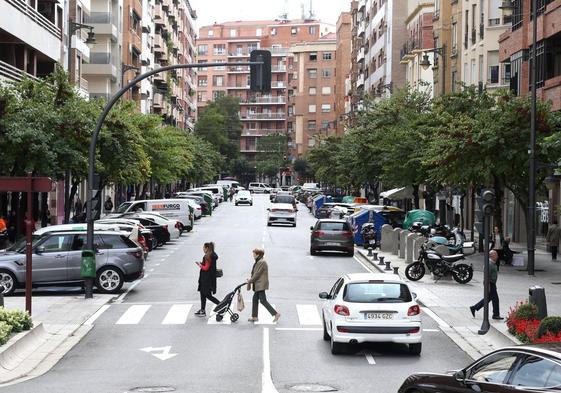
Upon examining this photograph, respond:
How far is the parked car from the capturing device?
144ft

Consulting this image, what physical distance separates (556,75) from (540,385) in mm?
34834

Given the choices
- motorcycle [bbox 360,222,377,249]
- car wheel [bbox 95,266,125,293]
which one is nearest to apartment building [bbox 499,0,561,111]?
motorcycle [bbox 360,222,377,249]

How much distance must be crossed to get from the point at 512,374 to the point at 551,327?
803 centimetres

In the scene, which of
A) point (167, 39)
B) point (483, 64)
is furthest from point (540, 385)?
point (167, 39)

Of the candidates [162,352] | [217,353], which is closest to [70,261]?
[162,352]

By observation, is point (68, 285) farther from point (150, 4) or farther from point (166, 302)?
point (150, 4)

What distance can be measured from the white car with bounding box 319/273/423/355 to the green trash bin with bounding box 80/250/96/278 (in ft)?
30.2

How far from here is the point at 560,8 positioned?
40.2m

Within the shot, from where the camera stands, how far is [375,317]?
742 inches

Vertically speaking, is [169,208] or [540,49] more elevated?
[540,49]

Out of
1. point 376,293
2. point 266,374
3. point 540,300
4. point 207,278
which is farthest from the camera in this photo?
point 207,278

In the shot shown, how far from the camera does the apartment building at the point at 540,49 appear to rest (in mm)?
41250

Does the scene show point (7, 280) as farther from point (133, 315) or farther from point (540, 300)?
point (540, 300)

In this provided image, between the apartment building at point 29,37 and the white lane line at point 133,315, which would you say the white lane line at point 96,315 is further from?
the apartment building at point 29,37
